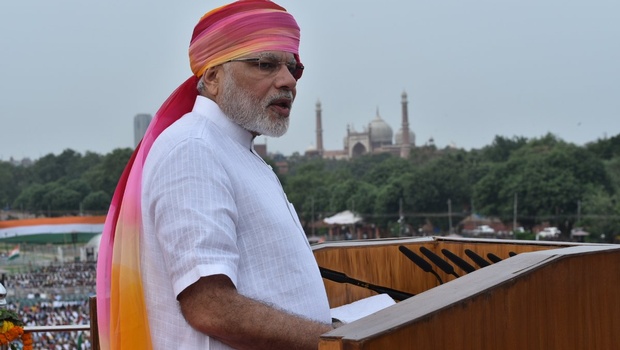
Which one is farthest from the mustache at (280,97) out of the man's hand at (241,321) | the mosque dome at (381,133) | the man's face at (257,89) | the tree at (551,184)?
the mosque dome at (381,133)

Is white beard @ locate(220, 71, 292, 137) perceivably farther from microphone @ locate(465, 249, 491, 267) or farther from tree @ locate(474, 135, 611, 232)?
tree @ locate(474, 135, 611, 232)

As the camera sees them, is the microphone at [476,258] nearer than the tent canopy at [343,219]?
Yes

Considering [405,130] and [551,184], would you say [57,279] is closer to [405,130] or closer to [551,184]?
[551,184]

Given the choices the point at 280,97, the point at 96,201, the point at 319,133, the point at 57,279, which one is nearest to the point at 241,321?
the point at 280,97

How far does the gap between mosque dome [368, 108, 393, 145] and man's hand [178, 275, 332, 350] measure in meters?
128

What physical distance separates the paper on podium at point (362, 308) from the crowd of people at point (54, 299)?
16162 millimetres

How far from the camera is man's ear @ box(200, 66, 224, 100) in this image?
5.61 feet

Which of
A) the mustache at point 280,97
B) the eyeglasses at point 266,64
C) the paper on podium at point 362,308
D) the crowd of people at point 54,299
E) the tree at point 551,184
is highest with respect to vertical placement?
the tree at point 551,184

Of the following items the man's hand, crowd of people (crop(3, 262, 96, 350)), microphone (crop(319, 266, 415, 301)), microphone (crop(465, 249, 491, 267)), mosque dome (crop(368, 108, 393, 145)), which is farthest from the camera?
mosque dome (crop(368, 108, 393, 145))

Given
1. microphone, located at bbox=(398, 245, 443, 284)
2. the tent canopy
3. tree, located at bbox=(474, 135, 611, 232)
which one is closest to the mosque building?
the tent canopy

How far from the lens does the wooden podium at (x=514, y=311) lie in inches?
46.1

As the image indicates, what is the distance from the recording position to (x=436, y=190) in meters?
63.6

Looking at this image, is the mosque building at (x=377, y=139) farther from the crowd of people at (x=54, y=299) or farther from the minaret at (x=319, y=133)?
the crowd of people at (x=54, y=299)

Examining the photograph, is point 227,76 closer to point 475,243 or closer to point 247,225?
point 247,225
